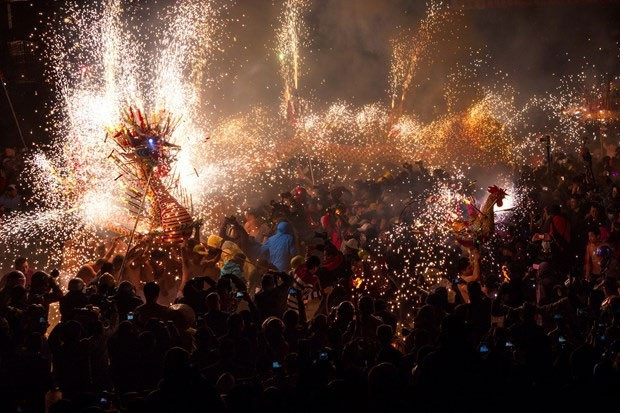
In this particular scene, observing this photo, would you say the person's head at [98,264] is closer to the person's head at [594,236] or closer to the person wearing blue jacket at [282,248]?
the person wearing blue jacket at [282,248]

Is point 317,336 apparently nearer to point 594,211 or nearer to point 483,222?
point 483,222

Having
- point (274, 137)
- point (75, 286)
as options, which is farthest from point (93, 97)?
point (75, 286)

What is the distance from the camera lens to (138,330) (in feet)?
18.5

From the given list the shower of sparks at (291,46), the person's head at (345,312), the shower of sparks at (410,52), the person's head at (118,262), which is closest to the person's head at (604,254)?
the person's head at (345,312)

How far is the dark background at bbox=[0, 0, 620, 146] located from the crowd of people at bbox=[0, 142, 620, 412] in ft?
39.3

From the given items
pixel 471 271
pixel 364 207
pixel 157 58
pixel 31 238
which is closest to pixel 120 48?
pixel 157 58

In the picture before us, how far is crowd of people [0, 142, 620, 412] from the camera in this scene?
4.31 metres

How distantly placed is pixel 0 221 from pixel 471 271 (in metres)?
8.50

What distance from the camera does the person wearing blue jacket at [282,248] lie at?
34.0ft

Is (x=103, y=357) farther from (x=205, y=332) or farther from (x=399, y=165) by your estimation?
(x=399, y=165)

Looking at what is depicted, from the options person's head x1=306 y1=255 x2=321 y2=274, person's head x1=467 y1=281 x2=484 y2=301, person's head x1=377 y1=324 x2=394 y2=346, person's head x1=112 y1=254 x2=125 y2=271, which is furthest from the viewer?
person's head x1=112 y1=254 x2=125 y2=271

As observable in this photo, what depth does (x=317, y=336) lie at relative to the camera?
5.82m

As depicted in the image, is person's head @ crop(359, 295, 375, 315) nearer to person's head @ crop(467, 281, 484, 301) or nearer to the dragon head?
person's head @ crop(467, 281, 484, 301)

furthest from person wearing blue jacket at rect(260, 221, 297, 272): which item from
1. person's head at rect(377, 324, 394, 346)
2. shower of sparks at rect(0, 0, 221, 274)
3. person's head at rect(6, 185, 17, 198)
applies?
person's head at rect(6, 185, 17, 198)
